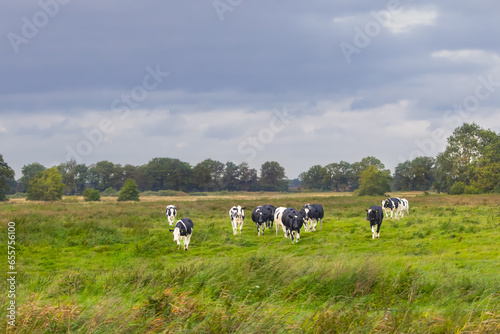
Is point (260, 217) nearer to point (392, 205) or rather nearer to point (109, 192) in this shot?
point (392, 205)

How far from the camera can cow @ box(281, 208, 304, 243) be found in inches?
814

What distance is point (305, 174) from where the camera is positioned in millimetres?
158250

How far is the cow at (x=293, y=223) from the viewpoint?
20.7 meters

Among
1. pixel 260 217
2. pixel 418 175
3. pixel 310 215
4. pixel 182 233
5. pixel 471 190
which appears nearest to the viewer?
pixel 182 233

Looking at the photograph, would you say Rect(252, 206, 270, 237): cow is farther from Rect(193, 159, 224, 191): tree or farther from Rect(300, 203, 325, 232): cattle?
Rect(193, 159, 224, 191): tree

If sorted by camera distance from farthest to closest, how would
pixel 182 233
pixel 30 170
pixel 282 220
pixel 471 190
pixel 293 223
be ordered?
pixel 30 170 < pixel 471 190 < pixel 282 220 < pixel 293 223 < pixel 182 233

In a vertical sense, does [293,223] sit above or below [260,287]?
above

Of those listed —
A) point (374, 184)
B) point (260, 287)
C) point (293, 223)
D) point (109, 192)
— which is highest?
point (374, 184)

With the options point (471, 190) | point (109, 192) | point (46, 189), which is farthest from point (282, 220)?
point (109, 192)

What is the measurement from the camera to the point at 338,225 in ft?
91.0

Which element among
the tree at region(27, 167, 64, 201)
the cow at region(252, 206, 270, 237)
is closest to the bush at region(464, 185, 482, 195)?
the cow at region(252, 206, 270, 237)

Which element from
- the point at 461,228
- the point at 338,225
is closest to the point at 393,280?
the point at 461,228

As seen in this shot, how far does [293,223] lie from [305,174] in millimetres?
→ 138694

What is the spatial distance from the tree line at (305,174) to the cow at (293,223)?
2614 inches
